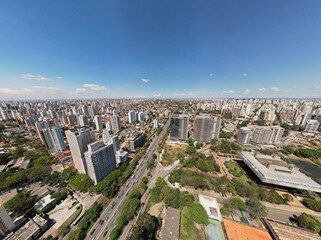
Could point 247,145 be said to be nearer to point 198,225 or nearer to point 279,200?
point 279,200

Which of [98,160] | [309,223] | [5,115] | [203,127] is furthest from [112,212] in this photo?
[5,115]

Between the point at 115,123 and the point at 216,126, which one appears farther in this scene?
the point at 115,123

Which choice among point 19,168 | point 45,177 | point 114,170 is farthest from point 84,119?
point 114,170

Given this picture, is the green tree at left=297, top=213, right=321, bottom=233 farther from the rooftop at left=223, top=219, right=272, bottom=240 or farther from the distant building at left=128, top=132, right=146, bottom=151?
the distant building at left=128, top=132, right=146, bottom=151

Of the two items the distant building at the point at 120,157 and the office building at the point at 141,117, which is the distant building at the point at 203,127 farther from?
the office building at the point at 141,117

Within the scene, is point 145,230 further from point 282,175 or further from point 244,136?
point 244,136
